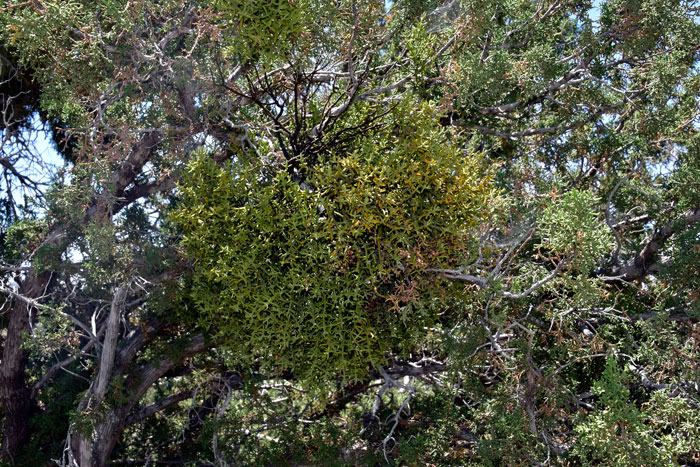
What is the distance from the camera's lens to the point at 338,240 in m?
4.48

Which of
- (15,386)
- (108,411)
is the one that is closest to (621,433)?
(108,411)

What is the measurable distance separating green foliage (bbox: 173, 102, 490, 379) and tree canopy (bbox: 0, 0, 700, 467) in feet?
0.08

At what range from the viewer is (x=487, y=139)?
8023 mm

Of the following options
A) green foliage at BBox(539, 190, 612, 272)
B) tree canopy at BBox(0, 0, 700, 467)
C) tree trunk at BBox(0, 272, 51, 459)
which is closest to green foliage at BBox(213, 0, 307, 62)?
tree canopy at BBox(0, 0, 700, 467)

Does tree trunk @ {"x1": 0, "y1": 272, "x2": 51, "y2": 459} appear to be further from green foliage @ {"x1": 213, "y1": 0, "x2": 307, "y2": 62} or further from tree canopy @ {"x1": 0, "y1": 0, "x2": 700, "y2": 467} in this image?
green foliage @ {"x1": 213, "y1": 0, "x2": 307, "y2": 62}

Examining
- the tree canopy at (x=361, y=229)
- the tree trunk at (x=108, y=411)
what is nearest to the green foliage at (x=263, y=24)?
the tree canopy at (x=361, y=229)

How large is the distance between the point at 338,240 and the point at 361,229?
0.19 meters

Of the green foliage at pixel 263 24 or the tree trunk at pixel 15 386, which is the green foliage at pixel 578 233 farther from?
the tree trunk at pixel 15 386

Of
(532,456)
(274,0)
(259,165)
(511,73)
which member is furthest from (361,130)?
(532,456)

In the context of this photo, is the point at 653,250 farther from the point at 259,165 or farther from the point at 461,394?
the point at 259,165

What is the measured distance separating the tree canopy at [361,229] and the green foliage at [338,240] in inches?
1.0

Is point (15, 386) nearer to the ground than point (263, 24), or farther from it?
nearer to the ground

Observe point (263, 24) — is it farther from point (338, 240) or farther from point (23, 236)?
point (23, 236)

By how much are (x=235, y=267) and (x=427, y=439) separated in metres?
3.19
